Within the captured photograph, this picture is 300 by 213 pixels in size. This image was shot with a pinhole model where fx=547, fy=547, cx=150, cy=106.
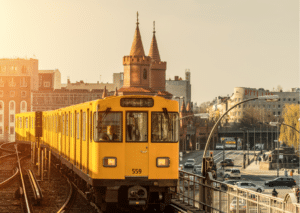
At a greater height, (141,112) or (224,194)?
(141,112)

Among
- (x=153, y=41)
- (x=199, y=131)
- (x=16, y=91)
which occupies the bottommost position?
(x=199, y=131)

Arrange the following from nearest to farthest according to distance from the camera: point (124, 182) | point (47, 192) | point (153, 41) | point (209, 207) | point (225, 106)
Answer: point (124, 182) < point (209, 207) < point (47, 192) < point (153, 41) < point (225, 106)

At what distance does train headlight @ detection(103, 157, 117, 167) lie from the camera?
51.1ft

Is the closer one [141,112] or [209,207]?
[141,112]

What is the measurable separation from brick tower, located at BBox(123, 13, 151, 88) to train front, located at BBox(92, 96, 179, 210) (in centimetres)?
9062

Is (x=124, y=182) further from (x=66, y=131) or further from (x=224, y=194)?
(x=66, y=131)

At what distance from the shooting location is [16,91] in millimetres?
133875

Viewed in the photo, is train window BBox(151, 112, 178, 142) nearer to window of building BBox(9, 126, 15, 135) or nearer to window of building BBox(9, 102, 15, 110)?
window of building BBox(9, 126, 15, 135)

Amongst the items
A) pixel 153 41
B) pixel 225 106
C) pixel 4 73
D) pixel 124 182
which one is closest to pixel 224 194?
pixel 124 182

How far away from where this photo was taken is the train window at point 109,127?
51.2ft

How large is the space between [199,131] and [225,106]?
6739 cm

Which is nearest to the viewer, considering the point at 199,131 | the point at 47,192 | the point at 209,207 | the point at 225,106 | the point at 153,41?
the point at 209,207

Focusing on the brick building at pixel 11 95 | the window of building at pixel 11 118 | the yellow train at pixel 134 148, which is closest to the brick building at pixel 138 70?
the brick building at pixel 11 95

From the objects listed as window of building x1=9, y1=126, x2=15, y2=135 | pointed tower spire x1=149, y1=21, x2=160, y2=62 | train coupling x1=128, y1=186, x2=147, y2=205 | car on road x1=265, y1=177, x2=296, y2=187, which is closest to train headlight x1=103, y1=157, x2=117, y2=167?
train coupling x1=128, y1=186, x2=147, y2=205
